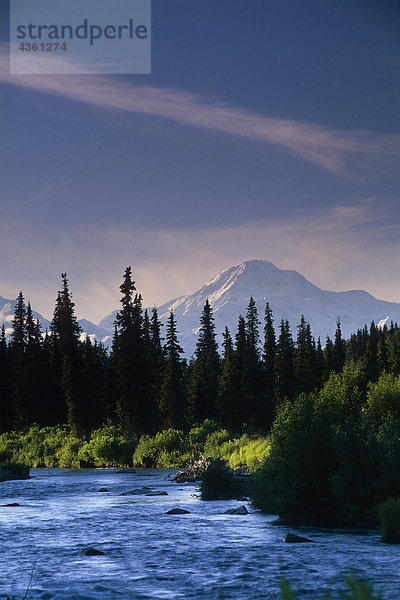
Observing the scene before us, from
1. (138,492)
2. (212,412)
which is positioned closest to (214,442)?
(138,492)

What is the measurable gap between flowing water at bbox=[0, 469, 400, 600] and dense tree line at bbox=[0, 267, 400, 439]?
130ft

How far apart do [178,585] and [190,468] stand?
79.0ft

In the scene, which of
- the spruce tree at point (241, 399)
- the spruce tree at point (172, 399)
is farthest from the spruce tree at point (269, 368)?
the spruce tree at point (172, 399)

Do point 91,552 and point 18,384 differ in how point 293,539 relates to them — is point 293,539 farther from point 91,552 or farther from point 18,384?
point 18,384

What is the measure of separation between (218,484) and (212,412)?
65.4 m

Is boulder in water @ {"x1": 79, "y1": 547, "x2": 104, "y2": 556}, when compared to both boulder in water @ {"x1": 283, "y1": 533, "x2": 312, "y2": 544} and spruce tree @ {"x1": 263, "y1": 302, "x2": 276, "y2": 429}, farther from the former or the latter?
spruce tree @ {"x1": 263, "y1": 302, "x2": 276, "y2": 429}

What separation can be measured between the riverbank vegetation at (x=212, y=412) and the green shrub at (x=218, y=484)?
5.10 ft

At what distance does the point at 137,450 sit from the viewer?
4972 centimetres

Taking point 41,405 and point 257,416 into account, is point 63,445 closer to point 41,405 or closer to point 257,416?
point 41,405

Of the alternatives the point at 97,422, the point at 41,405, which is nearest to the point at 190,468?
the point at 97,422

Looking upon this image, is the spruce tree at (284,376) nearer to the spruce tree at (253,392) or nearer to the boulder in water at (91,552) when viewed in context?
the spruce tree at (253,392)

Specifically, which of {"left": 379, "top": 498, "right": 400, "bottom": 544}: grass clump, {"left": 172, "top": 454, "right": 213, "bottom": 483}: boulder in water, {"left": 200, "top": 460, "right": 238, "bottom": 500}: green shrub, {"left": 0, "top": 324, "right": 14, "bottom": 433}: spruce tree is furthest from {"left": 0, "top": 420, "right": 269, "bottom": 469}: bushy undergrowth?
{"left": 379, "top": 498, "right": 400, "bottom": 544}: grass clump

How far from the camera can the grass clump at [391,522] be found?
16766 millimetres

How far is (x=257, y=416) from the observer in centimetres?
8819
